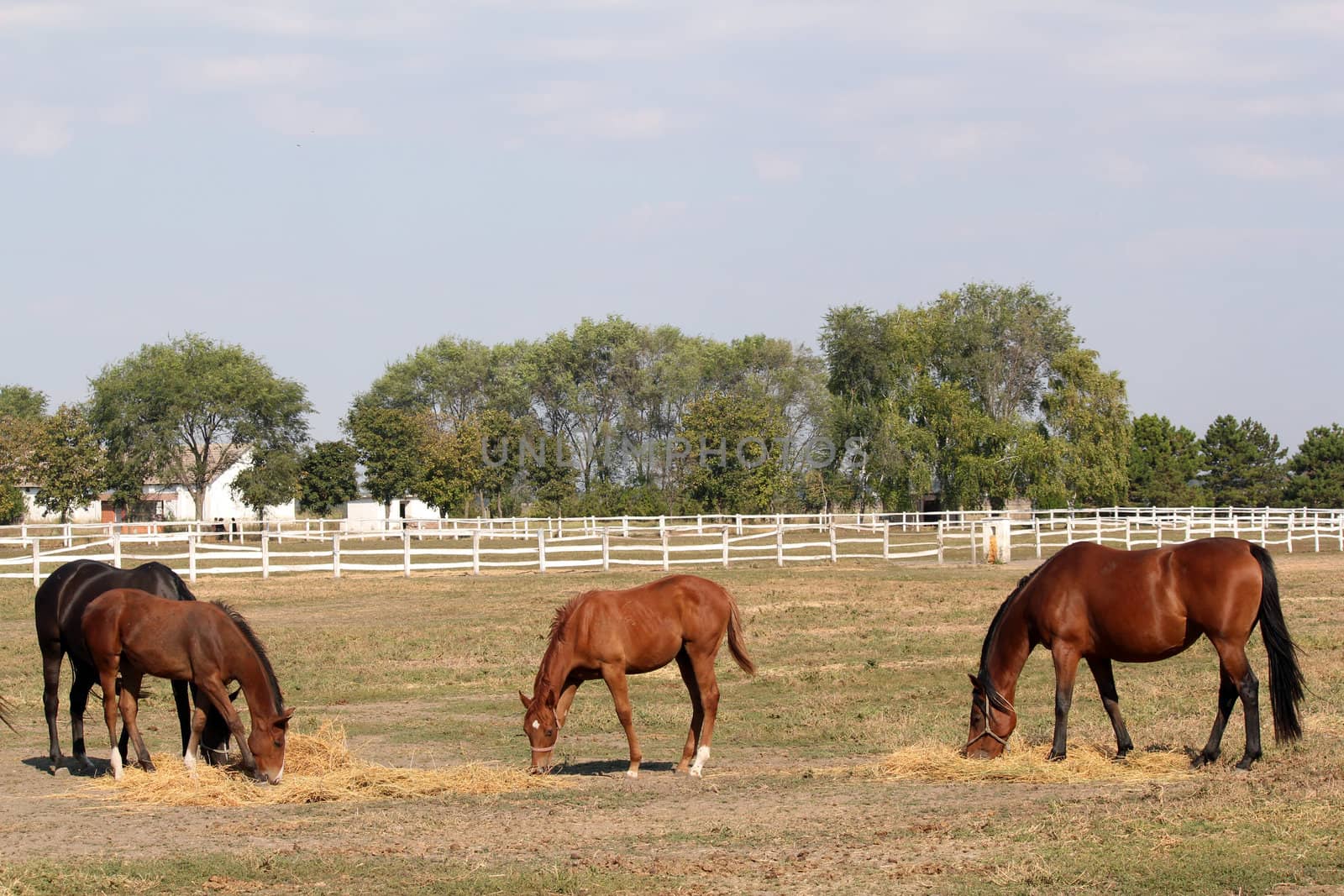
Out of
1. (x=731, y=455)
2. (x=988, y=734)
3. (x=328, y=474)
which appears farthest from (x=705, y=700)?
(x=328, y=474)

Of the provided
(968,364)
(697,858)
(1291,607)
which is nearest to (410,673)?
(697,858)

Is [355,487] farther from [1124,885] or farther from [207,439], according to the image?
[1124,885]

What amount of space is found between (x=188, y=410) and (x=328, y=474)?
809cm

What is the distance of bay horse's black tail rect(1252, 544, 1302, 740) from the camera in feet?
33.0

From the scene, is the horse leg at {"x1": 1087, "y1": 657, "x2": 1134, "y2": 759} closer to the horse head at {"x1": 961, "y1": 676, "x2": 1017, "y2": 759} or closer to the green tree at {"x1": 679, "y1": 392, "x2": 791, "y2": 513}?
the horse head at {"x1": 961, "y1": 676, "x2": 1017, "y2": 759}

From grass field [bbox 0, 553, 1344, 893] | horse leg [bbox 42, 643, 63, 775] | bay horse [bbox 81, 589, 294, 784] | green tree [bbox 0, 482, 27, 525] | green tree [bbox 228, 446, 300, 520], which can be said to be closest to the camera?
grass field [bbox 0, 553, 1344, 893]

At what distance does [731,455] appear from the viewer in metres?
70.6

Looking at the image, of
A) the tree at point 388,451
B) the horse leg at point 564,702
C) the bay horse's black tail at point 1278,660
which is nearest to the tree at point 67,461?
the tree at point 388,451

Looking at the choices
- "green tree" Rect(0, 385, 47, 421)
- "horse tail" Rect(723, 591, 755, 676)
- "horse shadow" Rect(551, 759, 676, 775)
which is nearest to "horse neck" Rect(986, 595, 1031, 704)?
"horse tail" Rect(723, 591, 755, 676)

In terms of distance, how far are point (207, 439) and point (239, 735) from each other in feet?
224

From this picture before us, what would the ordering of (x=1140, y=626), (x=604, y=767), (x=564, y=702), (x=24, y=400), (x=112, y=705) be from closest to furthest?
(x=1140, y=626), (x=112, y=705), (x=564, y=702), (x=604, y=767), (x=24, y=400)

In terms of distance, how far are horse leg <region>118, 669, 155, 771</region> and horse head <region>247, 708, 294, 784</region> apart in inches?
41.0

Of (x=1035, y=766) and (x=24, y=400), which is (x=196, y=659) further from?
(x=24, y=400)

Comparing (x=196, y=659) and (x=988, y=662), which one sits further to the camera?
(x=988, y=662)
